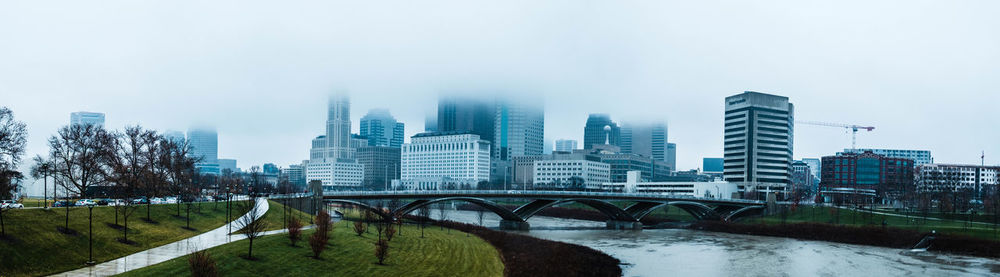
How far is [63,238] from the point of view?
3975cm

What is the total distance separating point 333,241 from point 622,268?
25771 mm

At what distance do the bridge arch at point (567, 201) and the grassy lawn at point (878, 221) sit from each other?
2775cm

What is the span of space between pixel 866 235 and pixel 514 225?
1995 inches

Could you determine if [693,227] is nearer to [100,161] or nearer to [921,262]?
[921,262]

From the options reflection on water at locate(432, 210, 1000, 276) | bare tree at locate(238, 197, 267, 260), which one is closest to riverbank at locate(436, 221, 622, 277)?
reflection on water at locate(432, 210, 1000, 276)

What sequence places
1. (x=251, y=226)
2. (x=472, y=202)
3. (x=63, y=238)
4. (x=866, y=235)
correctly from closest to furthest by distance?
(x=63, y=238) → (x=251, y=226) → (x=866, y=235) → (x=472, y=202)

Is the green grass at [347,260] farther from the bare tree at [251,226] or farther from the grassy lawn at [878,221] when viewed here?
the grassy lawn at [878,221]

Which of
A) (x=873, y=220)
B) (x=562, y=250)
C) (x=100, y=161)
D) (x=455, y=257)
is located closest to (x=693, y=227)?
(x=873, y=220)

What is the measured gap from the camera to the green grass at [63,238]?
34938mm

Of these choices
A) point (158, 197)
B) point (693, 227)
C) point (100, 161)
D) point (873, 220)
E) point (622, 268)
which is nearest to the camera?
point (622, 268)

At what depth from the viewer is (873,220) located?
11469 cm

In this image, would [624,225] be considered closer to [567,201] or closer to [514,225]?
[567,201]

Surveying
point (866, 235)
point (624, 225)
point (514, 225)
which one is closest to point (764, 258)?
point (866, 235)

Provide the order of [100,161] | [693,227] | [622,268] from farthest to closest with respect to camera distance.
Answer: [693,227], [100,161], [622,268]
